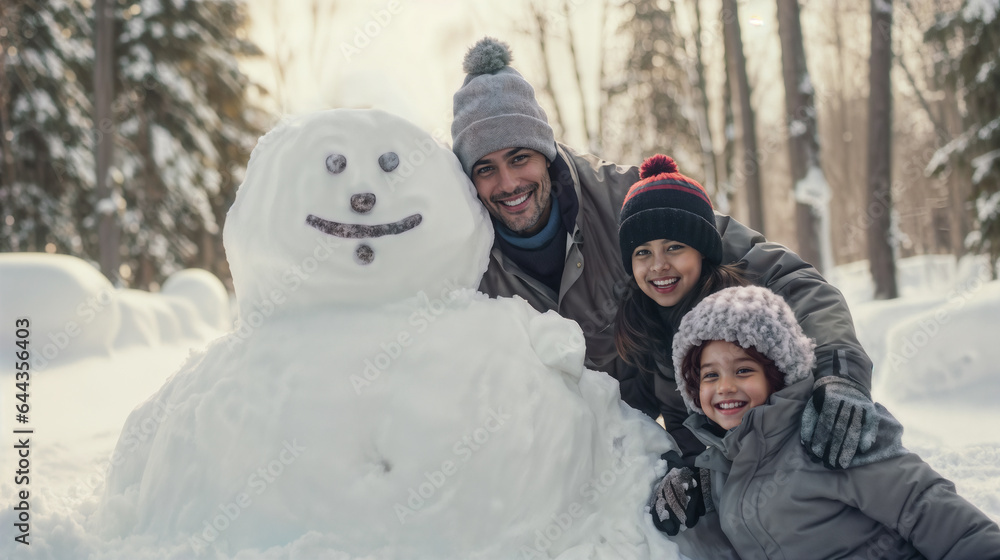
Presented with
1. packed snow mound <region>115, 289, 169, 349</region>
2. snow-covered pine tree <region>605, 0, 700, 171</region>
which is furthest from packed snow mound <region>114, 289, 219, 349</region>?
snow-covered pine tree <region>605, 0, 700, 171</region>

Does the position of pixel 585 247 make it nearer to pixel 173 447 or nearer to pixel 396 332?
pixel 396 332

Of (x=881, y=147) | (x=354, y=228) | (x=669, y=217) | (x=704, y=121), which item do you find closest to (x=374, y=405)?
(x=354, y=228)

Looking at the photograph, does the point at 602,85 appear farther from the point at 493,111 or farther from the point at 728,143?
the point at 493,111

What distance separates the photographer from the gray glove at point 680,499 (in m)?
2.06

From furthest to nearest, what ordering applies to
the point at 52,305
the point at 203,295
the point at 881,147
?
the point at 203,295, the point at 881,147, the point at 52,305

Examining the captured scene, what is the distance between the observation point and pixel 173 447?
212 cm

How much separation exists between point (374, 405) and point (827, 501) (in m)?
1.32

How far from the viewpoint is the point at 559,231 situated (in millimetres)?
2953

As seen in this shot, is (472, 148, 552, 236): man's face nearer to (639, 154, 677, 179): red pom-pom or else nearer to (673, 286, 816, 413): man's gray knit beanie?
(639, 154, 677, 179): red pom-pom

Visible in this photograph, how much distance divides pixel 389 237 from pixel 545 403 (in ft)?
2.37

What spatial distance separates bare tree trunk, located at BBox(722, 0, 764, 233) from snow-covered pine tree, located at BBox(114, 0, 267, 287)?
7.45 meters

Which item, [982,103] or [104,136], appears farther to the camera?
[104,136]

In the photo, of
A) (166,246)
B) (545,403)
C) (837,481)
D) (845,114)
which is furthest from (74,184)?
(845,114)

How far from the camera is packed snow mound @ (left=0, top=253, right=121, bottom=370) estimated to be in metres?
5.13
